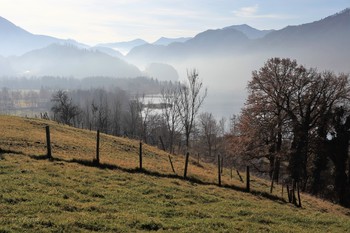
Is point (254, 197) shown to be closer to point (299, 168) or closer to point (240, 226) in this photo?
point (240, 226)

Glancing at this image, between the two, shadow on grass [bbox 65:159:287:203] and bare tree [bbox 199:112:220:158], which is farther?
bare tree [bbox 199:112:220:158]

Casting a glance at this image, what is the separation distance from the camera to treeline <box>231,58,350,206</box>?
48.9m

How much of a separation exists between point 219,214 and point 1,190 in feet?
30.3

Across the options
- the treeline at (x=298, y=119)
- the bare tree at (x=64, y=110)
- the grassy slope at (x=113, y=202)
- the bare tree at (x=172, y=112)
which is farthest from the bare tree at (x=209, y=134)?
the grassy slope at (x=113, y=202)

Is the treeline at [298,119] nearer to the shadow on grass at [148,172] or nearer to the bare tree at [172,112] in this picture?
the bare tree at [172,112]

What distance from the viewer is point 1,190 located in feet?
46.2

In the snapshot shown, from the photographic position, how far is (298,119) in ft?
166

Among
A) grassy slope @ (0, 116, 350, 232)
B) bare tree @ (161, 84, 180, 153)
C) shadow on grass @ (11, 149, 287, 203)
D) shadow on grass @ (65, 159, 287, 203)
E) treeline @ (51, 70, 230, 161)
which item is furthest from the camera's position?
bare tree @ (161, 84, 180, 153)

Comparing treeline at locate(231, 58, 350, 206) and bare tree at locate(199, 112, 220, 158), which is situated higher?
treeline at locate(231, 58, 350, 206)

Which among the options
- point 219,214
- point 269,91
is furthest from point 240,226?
point 269,91

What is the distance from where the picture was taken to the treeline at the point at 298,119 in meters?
48.9

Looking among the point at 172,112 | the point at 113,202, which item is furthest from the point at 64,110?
the point at 113,202

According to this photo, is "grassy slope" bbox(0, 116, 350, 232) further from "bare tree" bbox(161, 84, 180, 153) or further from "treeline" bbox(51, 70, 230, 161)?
"bare tree" bbox(161, 84, 180, 153)

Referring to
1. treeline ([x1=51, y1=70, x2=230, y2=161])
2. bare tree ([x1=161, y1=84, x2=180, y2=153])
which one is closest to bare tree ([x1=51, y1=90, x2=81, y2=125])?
treeline ([x1=51, y1=70, x2=230, y2=161])
